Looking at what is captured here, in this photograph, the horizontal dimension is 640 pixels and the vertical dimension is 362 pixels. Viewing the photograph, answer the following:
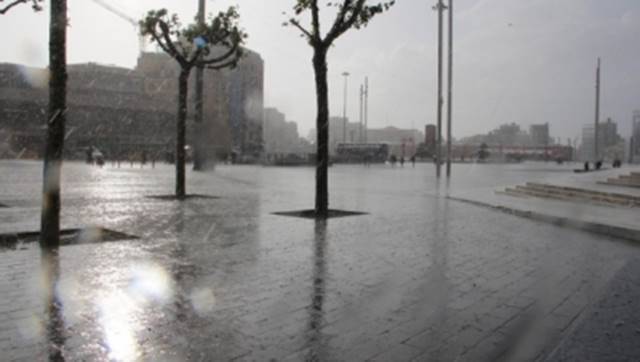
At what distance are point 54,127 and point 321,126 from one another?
6.11 m

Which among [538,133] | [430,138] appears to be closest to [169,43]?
[430,138]

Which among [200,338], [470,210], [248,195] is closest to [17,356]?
[200,338]

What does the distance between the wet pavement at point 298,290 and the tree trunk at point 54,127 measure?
388mm

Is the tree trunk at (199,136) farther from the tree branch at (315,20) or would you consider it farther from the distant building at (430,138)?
the distant building at (430,138)

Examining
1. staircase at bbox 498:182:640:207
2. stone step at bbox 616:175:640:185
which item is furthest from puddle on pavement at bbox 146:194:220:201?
stone step at bbox 616:175:640:185

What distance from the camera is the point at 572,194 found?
18250mm

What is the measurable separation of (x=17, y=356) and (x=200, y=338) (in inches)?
48.2

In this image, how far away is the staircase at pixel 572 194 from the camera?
16.3 meters

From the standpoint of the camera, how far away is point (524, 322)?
16.1ft

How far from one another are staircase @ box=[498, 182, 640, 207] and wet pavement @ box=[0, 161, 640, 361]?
6.52 m

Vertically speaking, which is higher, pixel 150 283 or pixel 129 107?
pixel 129 107

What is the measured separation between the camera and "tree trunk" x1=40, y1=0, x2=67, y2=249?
25.6 ft

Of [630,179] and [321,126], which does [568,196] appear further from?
[321,126]

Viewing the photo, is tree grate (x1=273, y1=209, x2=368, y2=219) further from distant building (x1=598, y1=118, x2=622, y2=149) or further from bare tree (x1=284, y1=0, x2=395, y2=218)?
distant building (x1=598, y1=118, x2=622, y2=149)
